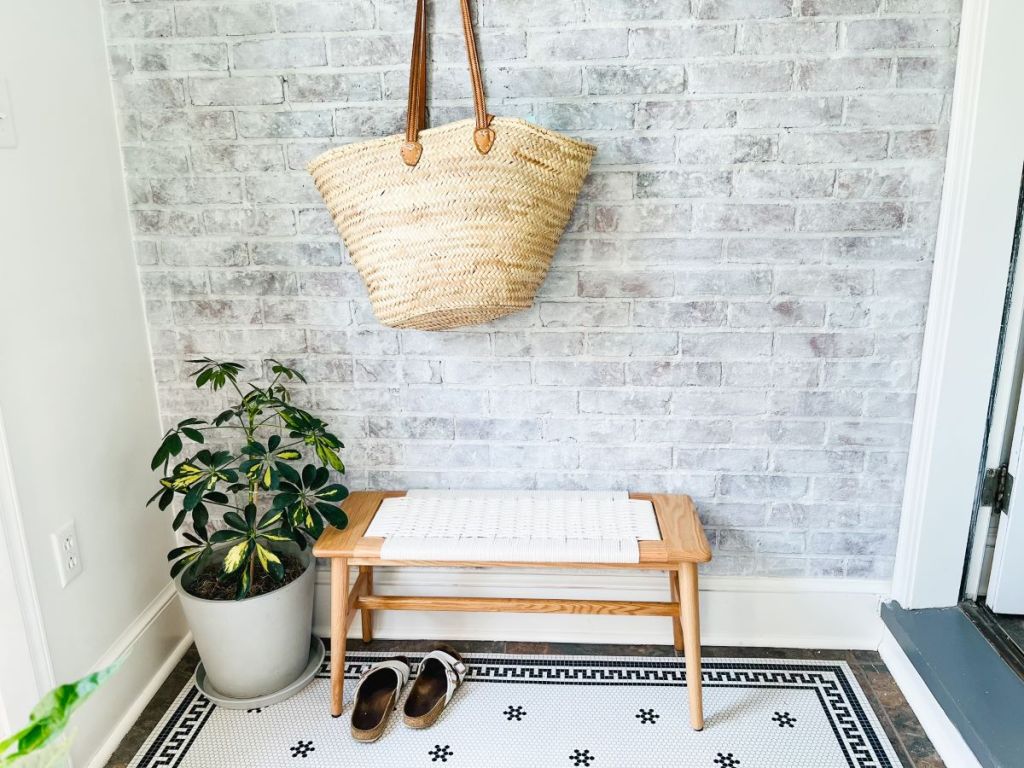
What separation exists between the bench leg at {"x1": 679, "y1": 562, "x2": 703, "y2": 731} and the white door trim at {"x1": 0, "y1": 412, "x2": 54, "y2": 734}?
1.29 metres

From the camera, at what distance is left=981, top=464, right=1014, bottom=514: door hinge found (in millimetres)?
1742

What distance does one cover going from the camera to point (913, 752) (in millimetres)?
1618

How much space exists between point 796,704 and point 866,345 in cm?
86

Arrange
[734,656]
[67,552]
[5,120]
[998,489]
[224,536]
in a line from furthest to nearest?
1. [734,656]
2. [998,489]
3. [224,536]
4. [67,552]
5. [5,120]

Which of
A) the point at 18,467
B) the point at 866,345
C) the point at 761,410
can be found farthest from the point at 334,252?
the point at 866,345

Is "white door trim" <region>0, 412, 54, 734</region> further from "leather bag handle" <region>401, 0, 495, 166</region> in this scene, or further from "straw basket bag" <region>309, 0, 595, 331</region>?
"leather bag handle" <region>401, 0, 495, 166</region>

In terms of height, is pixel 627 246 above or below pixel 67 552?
above

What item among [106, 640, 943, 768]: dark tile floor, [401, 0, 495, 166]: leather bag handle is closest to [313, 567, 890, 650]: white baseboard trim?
[106, 640, 943, 768]: dark tile floor

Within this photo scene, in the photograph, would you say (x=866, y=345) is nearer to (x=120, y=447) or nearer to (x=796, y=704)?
(x=796, y=704)

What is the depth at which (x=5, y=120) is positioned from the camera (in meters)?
1.38

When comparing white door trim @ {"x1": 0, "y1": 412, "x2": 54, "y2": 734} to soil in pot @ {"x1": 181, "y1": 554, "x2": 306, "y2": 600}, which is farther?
soil in pot @ {"x1": 181, "y1": 554, "x2": 306, "y2": 600}

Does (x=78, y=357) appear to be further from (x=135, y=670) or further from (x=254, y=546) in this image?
(x=135, y=670)

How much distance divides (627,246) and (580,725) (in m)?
1.11

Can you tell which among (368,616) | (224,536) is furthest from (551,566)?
(224,536)
